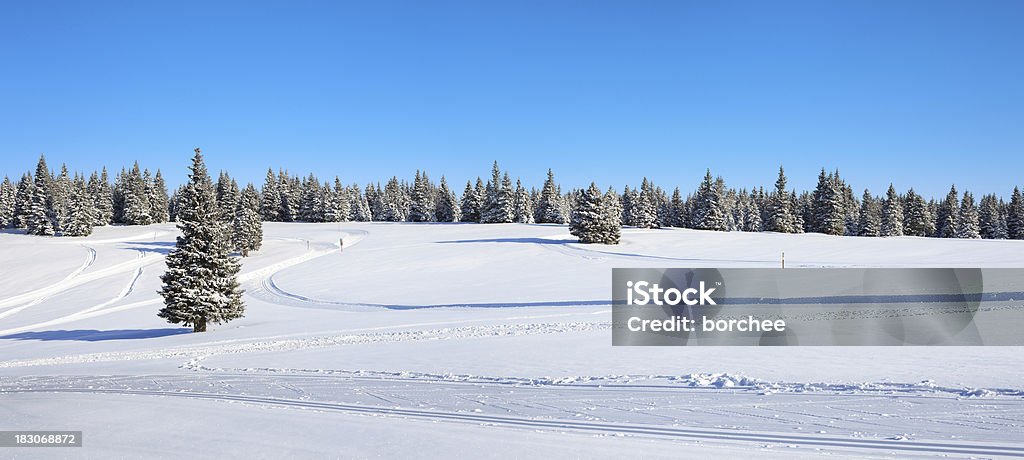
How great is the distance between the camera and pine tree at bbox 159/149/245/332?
2239cm

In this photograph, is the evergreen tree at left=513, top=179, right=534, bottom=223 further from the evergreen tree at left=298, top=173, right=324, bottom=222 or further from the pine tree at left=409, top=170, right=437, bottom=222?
the evergreen tree at left=298, top=173, right=324, bottom=222

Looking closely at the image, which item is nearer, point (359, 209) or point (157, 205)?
point (157, 205)

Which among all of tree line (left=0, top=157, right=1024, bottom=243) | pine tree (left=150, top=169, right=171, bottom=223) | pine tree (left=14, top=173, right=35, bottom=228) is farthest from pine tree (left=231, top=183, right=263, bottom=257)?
pine tree (left=150, top=169, right=171, bottom=223)

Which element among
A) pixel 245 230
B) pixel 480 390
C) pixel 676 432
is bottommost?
pixel 480 390

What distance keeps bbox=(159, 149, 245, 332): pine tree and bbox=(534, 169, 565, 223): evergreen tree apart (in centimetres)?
6667

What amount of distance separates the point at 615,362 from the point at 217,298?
712 inches

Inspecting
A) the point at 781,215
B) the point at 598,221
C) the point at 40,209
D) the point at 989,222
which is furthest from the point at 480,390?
the point at 989,222

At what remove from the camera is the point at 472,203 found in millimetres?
91688

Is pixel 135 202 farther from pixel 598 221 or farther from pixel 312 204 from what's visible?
pixel 598 221

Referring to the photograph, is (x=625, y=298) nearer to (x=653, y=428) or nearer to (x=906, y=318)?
(x=906, y=318)

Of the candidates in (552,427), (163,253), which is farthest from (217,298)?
(163,253)

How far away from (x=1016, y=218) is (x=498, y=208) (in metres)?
74.1

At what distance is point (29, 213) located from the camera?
7250 centimetres

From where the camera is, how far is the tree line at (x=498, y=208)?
61.7 meters
